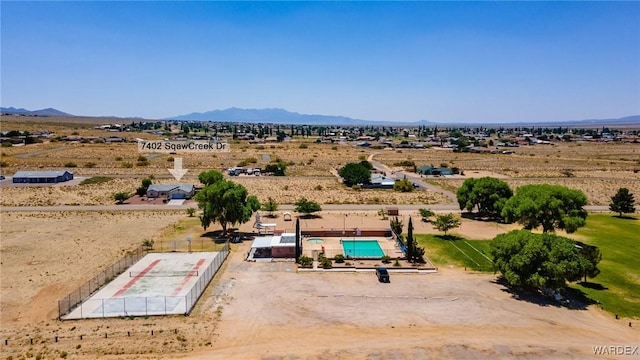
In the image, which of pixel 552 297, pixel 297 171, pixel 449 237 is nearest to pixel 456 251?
pixel 449 237

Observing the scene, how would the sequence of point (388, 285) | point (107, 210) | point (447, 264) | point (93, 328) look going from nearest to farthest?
point (93, 328)
point (388, 285)
point (447, 264)
point (107, 210)

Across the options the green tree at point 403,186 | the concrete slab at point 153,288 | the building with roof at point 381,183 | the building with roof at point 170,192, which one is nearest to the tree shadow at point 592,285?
the concrete slab at point 153,288

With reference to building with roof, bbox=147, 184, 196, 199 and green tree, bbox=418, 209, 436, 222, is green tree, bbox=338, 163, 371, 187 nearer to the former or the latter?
green tree, bbox=418, 209, 436, 222

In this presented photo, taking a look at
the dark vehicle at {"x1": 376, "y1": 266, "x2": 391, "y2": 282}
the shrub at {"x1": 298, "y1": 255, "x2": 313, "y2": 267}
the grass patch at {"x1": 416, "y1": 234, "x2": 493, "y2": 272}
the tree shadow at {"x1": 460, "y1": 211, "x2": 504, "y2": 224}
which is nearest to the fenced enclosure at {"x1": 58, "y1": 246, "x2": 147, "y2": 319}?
the shrub at {"x1": 298, "y1": 255, "x2": 313, "y2": 267}

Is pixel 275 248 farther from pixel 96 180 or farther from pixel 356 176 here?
pixel 96 180

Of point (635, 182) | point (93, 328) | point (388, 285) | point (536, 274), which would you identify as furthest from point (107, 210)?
point (635, 182)

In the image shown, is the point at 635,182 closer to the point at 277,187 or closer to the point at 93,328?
the point at 277,187

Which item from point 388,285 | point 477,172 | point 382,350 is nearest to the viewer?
point 382,350
